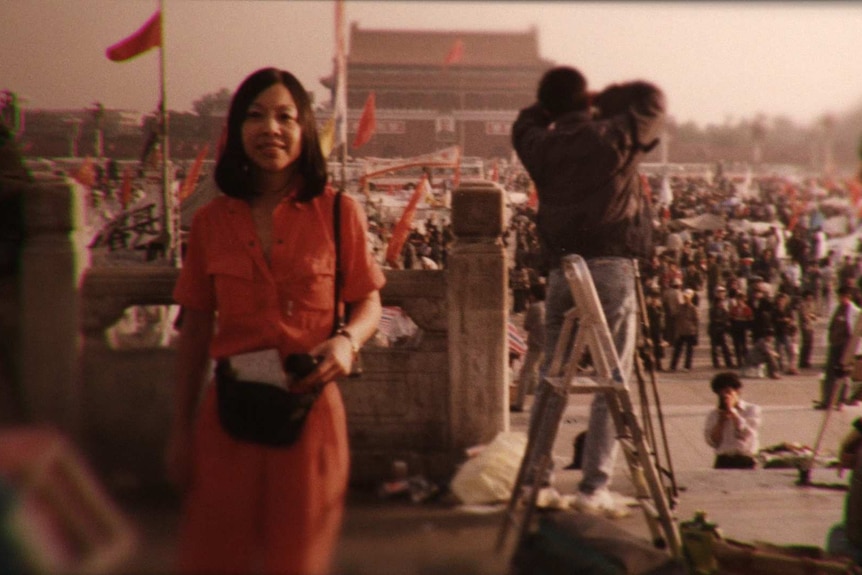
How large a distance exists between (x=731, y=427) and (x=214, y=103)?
3583 millimetres

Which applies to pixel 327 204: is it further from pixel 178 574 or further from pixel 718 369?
pixel 718 369

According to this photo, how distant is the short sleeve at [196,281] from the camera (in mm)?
1897

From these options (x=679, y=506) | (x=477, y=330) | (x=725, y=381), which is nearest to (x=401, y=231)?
(x=477, y=330)

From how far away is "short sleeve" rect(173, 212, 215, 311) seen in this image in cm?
190

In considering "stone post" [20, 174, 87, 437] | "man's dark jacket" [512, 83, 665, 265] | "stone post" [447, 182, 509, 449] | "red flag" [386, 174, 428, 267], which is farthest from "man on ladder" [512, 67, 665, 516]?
"stone post" [20, 174, 87, 437]

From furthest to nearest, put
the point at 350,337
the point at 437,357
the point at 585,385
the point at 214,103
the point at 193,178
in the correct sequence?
the point at 437,357, the point at 193,178, the point at 585,385, the point at 214,103, the point at 350,337

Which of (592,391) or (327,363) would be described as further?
(592,391)

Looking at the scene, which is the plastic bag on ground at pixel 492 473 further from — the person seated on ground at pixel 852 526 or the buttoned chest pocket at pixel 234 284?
the buttoned chest pocket at pixel 234 284

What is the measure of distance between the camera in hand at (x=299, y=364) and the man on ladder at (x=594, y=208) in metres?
1.25

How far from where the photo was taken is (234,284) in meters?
1.86

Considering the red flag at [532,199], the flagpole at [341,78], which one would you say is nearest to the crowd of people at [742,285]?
the red flag at [532,199]

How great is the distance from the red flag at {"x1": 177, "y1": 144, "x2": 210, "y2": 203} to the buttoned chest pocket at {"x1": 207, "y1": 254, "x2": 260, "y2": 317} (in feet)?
4.59

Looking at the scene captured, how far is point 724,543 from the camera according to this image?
3457mm

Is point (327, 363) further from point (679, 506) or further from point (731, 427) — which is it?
point (731, 427)
